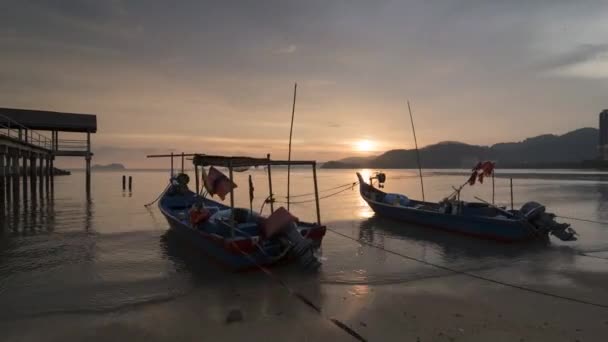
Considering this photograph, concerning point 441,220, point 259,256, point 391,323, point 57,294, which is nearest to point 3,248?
point 57,294

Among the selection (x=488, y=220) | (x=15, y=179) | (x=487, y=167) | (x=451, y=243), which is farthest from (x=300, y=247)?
(x=15, y=179)

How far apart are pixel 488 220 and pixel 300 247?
27.5 ft

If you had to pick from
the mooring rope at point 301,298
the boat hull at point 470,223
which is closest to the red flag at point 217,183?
the mooring rope at point 301,298

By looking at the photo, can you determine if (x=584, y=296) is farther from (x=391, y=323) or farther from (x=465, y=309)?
(x=391, y=323)

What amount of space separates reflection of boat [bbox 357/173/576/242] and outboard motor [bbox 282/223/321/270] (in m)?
7.87

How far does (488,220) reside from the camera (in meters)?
13.4

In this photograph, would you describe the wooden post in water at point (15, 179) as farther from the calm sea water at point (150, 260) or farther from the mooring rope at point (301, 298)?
the mooring rope at point (301, 298)

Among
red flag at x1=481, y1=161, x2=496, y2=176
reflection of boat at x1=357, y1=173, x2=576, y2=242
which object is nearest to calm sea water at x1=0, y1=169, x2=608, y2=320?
reflection of boat at x1=357, y1=173, x2=576, y2=242

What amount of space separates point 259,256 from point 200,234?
2.33 m

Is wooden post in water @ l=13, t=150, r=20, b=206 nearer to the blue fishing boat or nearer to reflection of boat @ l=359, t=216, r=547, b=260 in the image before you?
the blue fishing boat

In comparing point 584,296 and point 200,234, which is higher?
point 200,234

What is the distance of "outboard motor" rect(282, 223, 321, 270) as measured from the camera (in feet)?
29.6

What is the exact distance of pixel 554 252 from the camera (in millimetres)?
11891

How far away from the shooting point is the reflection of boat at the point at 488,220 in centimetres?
1275
